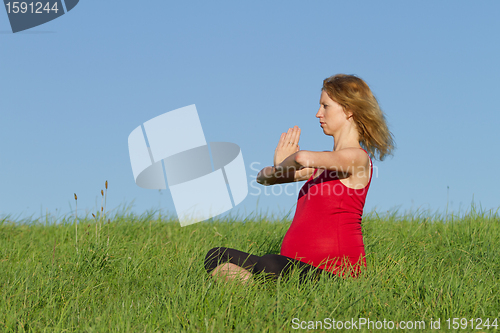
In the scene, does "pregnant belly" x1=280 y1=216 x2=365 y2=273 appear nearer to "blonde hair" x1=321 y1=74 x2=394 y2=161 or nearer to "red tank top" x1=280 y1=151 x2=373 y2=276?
"red tank top" x1=280 y1=151 x2=373 y2=276

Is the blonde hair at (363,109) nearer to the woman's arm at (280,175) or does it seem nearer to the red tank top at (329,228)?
the red tank top at (329,228)

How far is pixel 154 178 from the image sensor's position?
19.8 ft

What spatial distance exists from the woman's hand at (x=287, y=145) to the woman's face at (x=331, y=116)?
0.32 meters

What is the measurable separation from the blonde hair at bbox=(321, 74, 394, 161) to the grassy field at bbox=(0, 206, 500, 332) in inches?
42.7

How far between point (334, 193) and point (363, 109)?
2.39 ft

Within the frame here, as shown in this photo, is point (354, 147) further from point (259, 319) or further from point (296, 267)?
point (259, 319)

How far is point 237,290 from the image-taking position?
3.23 meters

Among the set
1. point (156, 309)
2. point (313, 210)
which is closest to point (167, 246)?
point (156, 309)

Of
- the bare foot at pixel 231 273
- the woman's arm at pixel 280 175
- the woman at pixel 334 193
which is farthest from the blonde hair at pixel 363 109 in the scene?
the bare foot at pixel 231 273

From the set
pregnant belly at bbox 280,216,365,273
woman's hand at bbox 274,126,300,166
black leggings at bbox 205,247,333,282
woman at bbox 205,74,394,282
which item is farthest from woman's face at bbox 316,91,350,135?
black leggings at bbox 205,247,333,282

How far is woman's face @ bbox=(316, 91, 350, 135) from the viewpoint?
11.3 ft

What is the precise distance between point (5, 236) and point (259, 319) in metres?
4.92

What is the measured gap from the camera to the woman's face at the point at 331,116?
346 centimetres

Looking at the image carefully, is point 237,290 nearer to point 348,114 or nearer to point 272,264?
point 272,264
